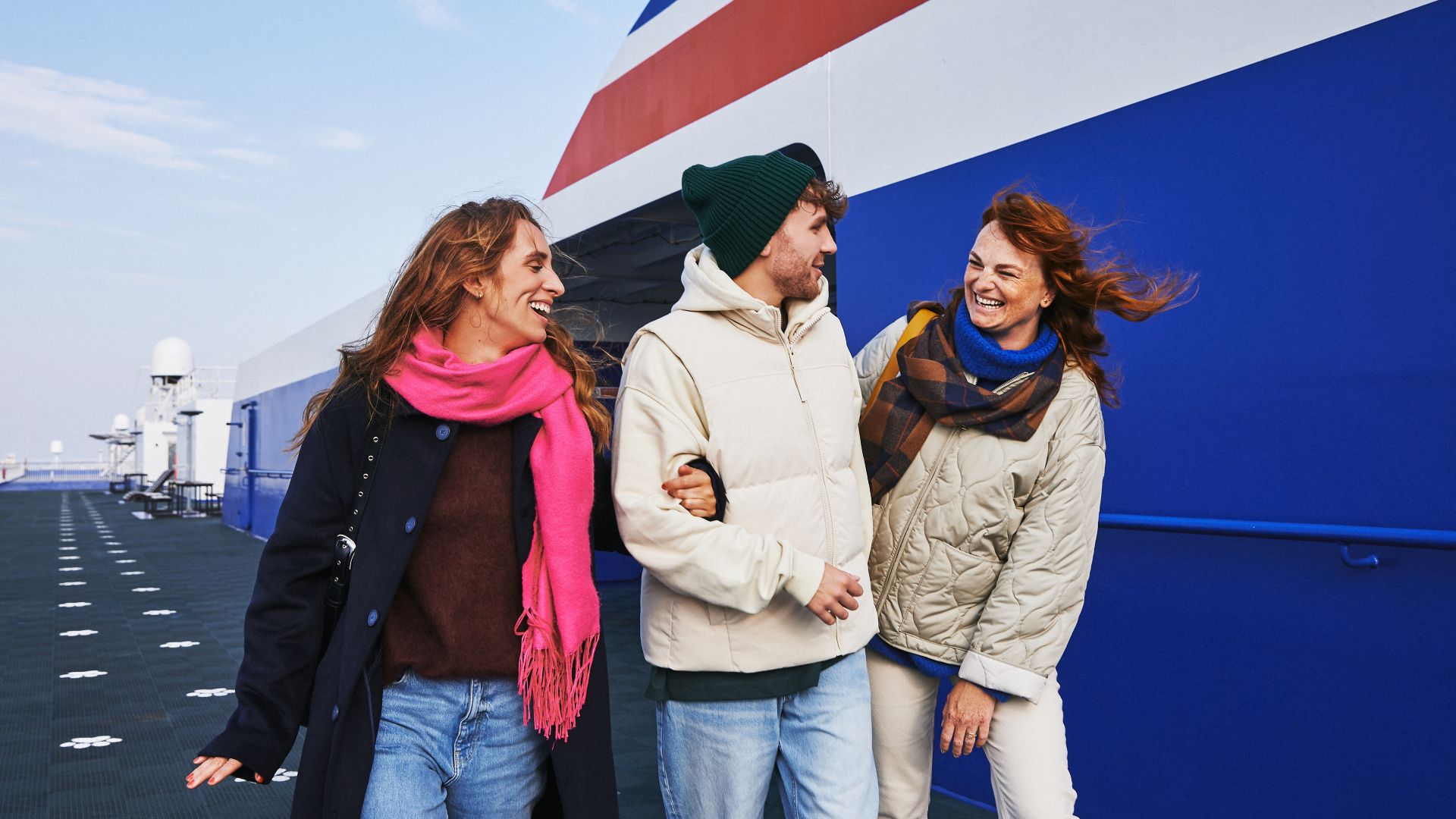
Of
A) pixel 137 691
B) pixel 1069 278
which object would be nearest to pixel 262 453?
pixel 137 691

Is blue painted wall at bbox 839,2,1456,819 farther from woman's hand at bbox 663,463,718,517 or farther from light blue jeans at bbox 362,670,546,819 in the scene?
light blue jeans at bbox 362,670,546,819

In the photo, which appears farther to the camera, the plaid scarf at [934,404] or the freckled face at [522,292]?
the plaid scarf at [934,404]

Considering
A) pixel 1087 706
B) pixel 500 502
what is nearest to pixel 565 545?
pixel 500 502

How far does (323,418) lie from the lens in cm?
166

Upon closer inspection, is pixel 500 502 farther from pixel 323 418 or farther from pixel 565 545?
pixel 323 418

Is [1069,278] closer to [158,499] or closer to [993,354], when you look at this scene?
[993,354]

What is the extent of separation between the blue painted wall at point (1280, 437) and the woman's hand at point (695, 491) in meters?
1.54

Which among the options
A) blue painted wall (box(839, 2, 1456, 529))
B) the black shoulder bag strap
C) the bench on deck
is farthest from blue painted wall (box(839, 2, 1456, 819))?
the bench on deck

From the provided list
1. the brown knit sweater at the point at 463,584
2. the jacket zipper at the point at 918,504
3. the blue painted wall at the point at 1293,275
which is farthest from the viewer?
the blue painted wall at the point at 1293,275

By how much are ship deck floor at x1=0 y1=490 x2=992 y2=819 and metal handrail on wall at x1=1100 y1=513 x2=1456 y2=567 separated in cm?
115

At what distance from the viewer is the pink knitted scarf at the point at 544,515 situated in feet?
5.41

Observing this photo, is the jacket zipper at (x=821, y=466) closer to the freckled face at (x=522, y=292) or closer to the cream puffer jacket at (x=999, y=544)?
the cream puffer jacket at (x=999, y=544)

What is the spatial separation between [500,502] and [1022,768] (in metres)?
1.07

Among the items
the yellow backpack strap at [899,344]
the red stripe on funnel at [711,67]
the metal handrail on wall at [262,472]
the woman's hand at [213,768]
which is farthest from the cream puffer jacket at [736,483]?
the metal handrail on wall at [262,472]
